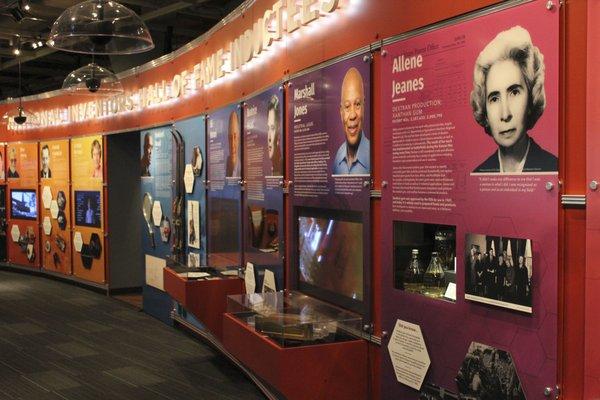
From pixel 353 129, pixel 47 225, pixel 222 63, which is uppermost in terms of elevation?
pixel 222 63

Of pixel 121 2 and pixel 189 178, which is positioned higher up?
pixel 121 2

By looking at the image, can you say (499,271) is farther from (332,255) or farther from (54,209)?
(54,209)

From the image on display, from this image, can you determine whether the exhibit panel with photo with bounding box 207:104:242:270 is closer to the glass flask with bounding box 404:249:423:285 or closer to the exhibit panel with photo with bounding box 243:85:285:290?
the exhibit panel with photo with bounding box 243:85:285:290

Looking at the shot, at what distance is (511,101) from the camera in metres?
2.12

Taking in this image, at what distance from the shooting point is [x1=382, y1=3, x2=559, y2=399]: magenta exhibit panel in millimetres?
2006

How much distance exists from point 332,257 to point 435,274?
89cm

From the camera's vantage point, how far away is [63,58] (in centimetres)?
1240

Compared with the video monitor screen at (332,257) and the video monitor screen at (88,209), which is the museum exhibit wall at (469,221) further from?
the video monitor screen at (88,209)

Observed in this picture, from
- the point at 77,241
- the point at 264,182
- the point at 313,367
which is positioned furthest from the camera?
the point at 77,241

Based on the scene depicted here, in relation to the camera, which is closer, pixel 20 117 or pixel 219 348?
pixel 219 348

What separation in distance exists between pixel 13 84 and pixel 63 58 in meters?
4.35

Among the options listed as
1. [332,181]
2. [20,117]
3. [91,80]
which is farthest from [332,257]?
[20,117]

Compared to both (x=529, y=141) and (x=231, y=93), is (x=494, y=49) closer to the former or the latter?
(x=529, y=141)

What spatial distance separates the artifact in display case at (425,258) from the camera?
8.56 ft
